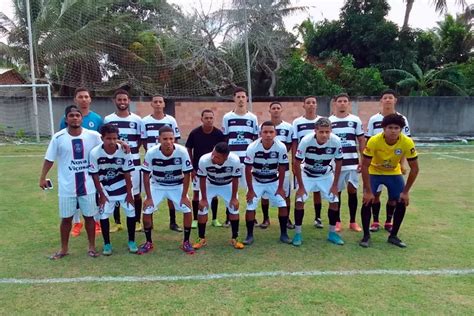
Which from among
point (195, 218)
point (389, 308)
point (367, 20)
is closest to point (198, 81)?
point (367, 20)

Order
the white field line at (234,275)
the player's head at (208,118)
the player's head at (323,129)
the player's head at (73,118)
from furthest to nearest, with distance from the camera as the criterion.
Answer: the player's head at (208,118)
the player's head at (323,129)
the player's head at (73,118)
the white field line at (234,275)

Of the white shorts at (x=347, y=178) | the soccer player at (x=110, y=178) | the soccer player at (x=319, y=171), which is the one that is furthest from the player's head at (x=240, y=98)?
the soccer player at (x=110, y=178)

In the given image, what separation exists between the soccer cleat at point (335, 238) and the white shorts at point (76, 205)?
286cm

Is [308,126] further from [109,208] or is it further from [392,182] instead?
[109,208]

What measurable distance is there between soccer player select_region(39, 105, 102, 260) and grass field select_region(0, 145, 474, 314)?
1.84 ft

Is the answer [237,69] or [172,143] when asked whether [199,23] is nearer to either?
[237,69]

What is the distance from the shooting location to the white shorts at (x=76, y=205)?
4.73 meters

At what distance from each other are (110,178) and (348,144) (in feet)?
10.3

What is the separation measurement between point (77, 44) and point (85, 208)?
13.9 m

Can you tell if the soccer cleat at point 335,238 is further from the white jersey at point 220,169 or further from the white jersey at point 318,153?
the white jersey at point 220,169

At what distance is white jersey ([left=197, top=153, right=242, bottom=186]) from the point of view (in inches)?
202

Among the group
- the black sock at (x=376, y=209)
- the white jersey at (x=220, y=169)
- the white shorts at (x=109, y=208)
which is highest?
the white jersey at (x=220, y=169)

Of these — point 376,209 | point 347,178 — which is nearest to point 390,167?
point 347,178

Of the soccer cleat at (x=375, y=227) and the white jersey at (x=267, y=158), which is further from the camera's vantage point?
the soccer cleat at (x=375, y=227)
